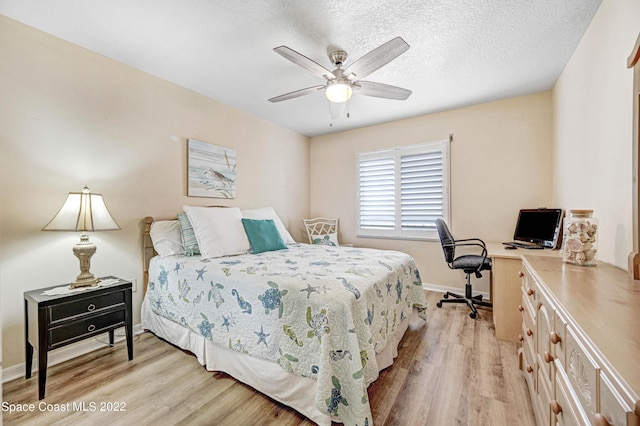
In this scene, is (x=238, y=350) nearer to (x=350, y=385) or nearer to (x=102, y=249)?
(x=350, y=385)

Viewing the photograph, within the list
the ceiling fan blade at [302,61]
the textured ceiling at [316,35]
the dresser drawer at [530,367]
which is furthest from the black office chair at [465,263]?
the ceiling fan blade at [302,61]

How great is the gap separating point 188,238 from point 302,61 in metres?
1.88

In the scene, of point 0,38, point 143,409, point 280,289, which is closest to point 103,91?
point 0,38

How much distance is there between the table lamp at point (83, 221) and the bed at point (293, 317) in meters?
0.51

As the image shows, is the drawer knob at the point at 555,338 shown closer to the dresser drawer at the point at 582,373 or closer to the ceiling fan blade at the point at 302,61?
the dresser drawer at the point at 582,373

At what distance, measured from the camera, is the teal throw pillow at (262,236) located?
274 cm

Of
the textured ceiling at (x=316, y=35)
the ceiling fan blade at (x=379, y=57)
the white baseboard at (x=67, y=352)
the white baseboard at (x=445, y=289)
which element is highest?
the textured ceiling at (x=316, y=35)

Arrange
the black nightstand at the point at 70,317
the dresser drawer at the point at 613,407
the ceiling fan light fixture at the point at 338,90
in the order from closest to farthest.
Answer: the dresser drawer at the point at 613,407, the black nightstand at the point at 70,317, the ceiling fan light fixture at the point at 338,90

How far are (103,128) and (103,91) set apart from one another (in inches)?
12.7

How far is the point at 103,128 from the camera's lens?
2307 millimetres

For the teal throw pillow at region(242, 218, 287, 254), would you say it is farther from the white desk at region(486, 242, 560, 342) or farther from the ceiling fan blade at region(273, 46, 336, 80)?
the white desk at region(486, 242, 560, 342)

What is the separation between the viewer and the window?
365 cm

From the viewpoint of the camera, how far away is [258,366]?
169 centimetres

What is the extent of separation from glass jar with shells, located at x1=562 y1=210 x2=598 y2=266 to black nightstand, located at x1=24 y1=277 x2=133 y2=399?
304 cm
